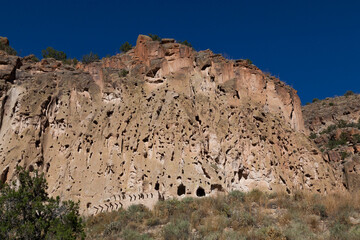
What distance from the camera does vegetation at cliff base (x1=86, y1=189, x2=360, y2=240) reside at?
10953 millimetres

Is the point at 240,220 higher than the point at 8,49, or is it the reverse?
the point at 8,49

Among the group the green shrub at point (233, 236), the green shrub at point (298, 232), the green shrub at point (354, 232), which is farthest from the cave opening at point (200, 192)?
the green shrub at point (354, 232)

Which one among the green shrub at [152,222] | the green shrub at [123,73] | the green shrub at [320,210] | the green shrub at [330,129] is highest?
the green shrub at [123,73]

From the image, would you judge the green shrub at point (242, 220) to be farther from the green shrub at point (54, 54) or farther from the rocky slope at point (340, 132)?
the green shrub at point (54, 54)

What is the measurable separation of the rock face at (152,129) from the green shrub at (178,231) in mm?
5073

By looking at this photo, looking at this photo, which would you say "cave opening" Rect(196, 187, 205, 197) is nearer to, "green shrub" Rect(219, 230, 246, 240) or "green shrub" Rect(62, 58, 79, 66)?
"green shrub" Rect(219, 230, 246, 240)

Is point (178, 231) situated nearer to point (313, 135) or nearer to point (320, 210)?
point (320, 210)

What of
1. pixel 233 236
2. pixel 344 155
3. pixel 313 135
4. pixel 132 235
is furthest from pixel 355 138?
pixel 132 235

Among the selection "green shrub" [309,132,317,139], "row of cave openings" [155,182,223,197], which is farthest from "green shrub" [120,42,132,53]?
"green shrub" [309,132,317,139]

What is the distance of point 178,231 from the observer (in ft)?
39.5

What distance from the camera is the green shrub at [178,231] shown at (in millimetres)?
11750

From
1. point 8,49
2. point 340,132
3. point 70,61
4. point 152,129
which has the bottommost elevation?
point 152,129

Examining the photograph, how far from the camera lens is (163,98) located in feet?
76.7

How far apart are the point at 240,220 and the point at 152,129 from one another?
34.5 ft
